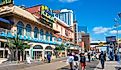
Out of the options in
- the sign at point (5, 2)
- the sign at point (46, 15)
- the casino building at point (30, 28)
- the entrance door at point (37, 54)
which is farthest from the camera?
the sign at point (46, 15)

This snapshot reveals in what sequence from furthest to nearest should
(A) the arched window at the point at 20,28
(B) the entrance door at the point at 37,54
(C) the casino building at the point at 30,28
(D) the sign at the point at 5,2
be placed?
(B) the entrance door at the point at 37,54, (D) the sign at the point at 5,2, (A) the arched window at the point at 20,28, (C) the casino building at the point at 30,28

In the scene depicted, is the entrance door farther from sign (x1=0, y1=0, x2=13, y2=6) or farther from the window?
sign (x1=0, y1=0, x2=13, y2=6)

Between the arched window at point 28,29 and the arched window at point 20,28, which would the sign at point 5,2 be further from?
the arched window at point 28,29

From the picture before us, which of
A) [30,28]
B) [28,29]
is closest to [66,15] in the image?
[30,28]

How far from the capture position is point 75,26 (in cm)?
10588

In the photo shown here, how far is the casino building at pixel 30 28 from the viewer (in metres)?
39.6

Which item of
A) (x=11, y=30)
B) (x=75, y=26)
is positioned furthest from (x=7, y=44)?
(x=75, y=26)

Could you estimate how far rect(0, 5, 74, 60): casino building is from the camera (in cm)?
3963

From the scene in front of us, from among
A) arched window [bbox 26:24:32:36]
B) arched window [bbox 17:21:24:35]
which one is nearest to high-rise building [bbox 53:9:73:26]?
arched window [bbox 26:24:32:36]

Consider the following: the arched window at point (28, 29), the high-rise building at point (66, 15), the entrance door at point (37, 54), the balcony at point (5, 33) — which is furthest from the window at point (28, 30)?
the high-rise building at point (66, 15)

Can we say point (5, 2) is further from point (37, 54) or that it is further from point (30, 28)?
point (37, 54)

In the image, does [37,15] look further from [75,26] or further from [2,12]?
[75,26]

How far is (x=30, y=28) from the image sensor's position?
48.8m

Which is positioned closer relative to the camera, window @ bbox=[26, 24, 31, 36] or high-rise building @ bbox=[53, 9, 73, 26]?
window @ bbox=[26, 24, 31, 36]
